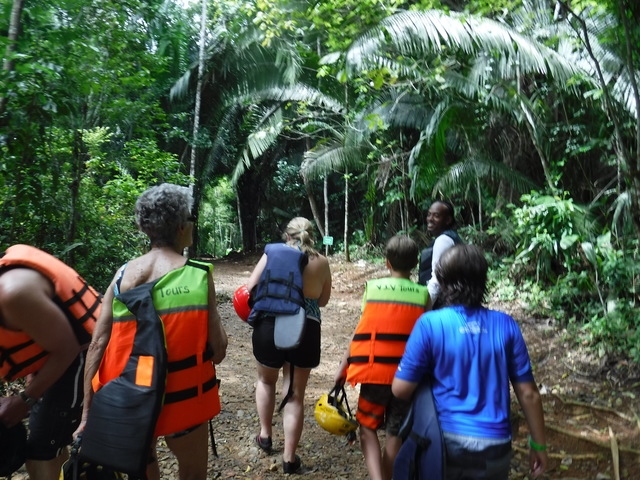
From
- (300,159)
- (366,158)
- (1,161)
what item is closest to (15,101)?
(1,161)

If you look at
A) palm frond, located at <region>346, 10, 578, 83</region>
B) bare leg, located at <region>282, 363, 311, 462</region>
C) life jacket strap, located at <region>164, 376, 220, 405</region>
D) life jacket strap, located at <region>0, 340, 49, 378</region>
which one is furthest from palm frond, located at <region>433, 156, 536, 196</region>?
life jacket strap, located at <region>0, 340, 49, 378</region>

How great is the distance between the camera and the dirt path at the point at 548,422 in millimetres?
3518

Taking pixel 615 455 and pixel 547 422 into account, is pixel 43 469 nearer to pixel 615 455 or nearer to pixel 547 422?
pixel 615 455

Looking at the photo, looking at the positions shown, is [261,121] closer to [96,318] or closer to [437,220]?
[437,220]

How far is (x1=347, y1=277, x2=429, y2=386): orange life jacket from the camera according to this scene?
2.61m

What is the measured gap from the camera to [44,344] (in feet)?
6.48

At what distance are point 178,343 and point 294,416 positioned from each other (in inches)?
59.2

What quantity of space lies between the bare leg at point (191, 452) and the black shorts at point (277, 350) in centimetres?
101

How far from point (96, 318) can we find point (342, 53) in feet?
18.7

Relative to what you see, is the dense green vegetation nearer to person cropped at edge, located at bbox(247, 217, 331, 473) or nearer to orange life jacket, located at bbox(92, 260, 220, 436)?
person cropped at edge, located at bbox(247, 217, 331, 473)

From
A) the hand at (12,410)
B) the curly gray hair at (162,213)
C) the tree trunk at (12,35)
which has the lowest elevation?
the hand at (12,410)

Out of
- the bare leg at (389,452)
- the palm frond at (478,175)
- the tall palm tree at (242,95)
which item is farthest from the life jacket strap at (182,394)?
the tall palm tree at (242,95)

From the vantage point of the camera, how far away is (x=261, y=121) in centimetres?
1410

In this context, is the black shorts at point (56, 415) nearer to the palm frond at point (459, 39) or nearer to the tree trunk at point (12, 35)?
the tree trunk at point (12, 35)
